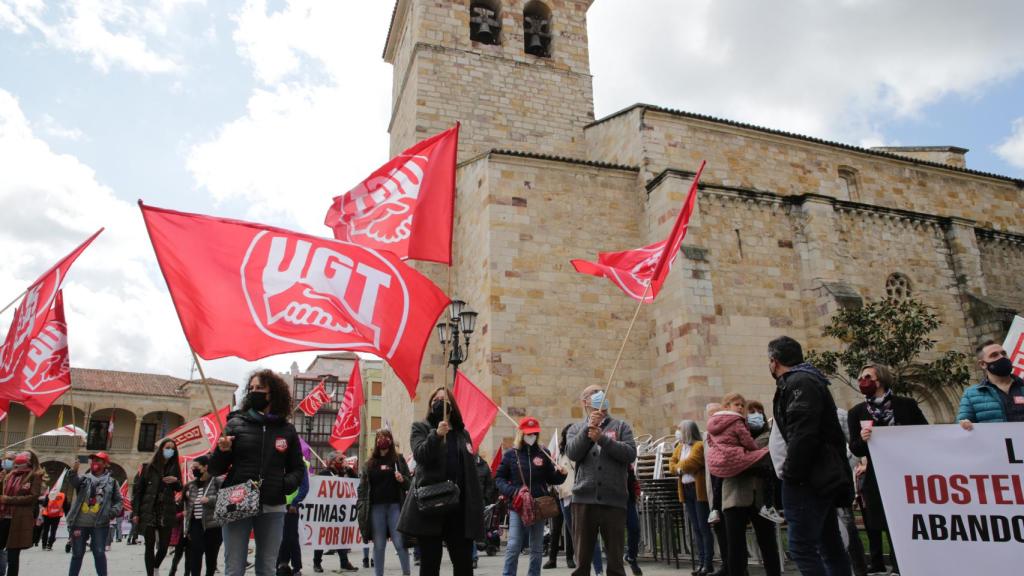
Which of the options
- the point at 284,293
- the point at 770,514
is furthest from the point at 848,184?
the point at 284,293

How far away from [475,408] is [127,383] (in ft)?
146

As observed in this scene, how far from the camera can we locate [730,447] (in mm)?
5215

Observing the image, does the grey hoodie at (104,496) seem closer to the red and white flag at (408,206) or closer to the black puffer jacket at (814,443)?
the red and white flag at (408,206)

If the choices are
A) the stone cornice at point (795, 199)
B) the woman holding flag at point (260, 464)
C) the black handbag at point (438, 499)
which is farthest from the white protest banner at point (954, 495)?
the stone cornice at point (795, 199)

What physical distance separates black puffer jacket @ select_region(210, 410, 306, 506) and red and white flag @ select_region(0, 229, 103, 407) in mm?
4677

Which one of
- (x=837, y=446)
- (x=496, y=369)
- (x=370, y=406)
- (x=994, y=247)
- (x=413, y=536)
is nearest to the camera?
(x=837, y=446)

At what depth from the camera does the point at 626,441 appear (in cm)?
527

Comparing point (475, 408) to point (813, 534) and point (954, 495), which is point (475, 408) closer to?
point (813, 534)

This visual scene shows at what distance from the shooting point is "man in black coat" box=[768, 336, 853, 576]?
4008mm

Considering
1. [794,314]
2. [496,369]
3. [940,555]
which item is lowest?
[940,555]

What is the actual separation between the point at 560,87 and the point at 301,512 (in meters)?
17.0

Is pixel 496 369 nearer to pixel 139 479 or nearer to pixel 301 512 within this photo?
pixel 301 512

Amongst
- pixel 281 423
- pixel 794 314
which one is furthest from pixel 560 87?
pixel 281 423

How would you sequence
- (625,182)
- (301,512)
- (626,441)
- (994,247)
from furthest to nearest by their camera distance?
(994,247) → (625,182) → (301,512) → (626,441)
